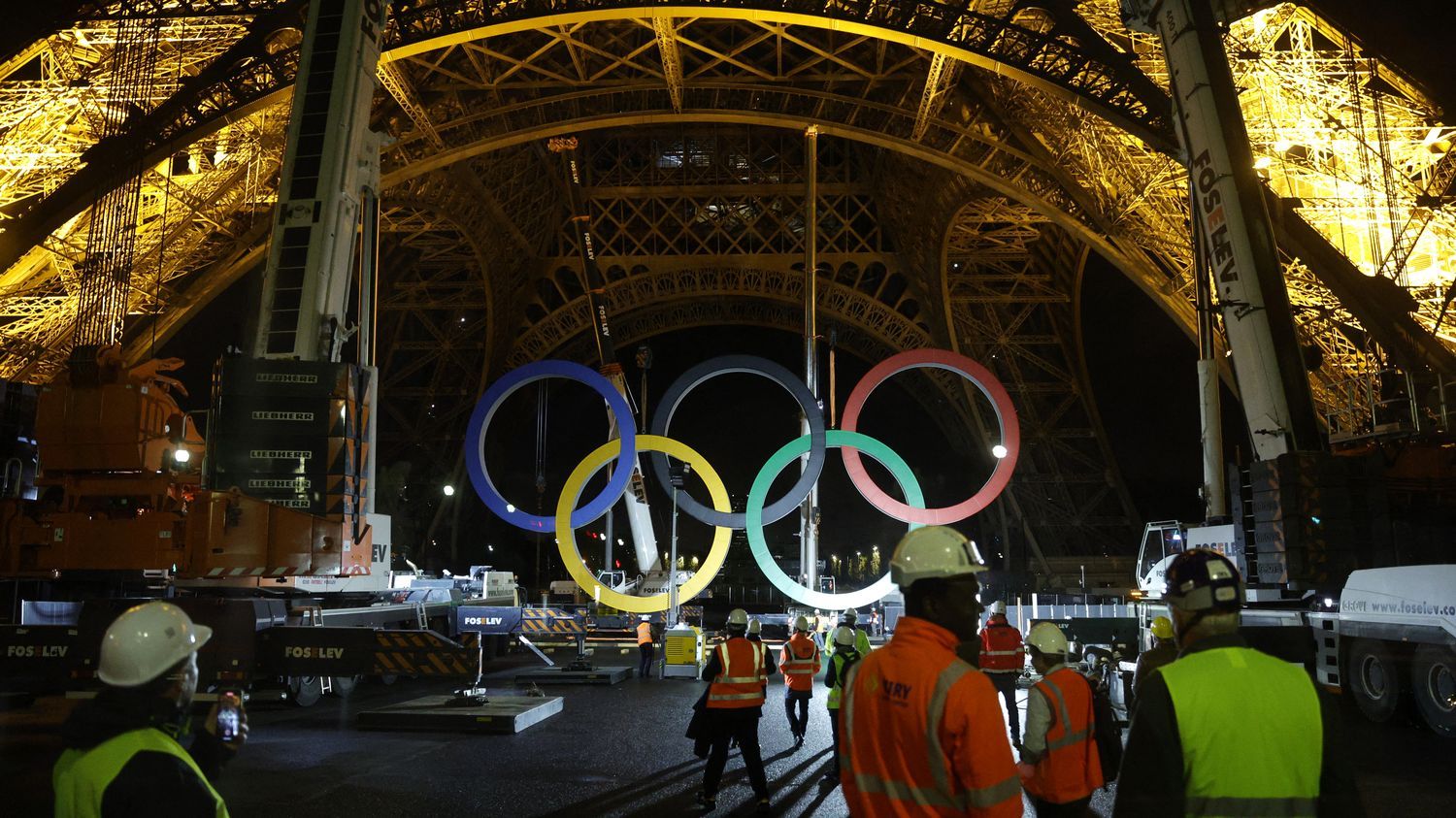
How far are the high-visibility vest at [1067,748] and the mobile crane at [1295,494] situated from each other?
798cm

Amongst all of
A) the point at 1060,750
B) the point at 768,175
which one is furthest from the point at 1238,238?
the point at 768,175

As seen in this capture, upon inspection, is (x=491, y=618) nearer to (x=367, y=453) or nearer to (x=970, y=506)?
(x=367, y=453)

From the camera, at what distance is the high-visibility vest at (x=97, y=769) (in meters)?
3.02

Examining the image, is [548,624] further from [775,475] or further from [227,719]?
[227,719]

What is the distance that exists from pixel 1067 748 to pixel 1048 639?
1143mm

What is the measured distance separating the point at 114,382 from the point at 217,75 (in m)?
14.6

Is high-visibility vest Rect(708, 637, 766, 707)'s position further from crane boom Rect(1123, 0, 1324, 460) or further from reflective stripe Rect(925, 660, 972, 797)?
crane boom Rect(1123, 0, 1324, 460)

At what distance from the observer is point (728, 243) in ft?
157

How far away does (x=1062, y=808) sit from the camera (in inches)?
203

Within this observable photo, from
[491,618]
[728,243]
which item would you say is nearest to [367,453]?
[491,618]

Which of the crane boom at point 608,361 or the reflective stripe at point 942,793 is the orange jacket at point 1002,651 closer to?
the reflective stripe at point 942,793

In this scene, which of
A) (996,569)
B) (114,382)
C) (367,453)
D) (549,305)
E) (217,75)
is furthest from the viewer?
(549,305)

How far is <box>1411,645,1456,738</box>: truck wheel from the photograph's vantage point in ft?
37.7

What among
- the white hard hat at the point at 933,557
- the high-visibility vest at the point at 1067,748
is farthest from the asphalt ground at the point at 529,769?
the white hard hat at the point at 933,557
